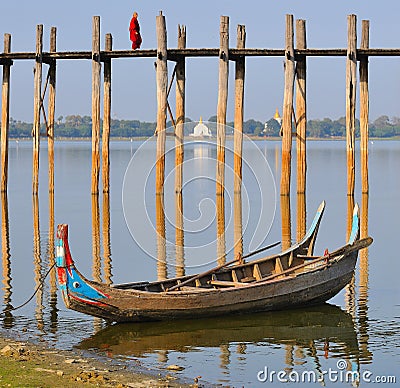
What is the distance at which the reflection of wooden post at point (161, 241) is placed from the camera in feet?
63.2

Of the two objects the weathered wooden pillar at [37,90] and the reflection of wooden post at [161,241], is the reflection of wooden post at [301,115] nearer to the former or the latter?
the reflection of wooden post at [161,241]

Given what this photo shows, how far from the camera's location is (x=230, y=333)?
14.2 metres

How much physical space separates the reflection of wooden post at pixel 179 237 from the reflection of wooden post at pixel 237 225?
113cm

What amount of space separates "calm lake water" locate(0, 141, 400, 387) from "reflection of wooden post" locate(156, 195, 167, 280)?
5cm

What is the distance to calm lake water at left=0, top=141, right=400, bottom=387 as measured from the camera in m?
12.8

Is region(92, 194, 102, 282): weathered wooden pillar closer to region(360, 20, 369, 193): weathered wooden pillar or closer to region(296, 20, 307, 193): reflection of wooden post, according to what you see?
region(296, 20, 307, 193): reflection of wooden post

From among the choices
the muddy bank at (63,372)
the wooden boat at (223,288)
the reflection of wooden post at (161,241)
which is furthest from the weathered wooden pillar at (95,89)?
the muddy bank at (63,372)

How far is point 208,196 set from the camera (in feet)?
114

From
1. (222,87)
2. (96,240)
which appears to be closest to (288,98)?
(222,87)

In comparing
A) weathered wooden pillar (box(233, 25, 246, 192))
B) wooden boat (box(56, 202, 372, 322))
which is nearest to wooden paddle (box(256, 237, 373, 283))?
wooden boat (box(56, 202, 372, 322))

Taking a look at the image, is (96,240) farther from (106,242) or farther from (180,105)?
(180,105)

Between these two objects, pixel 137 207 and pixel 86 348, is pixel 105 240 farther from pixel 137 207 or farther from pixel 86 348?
pixel 86 348

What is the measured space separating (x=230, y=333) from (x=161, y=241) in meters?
9.06

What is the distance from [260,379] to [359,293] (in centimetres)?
532
